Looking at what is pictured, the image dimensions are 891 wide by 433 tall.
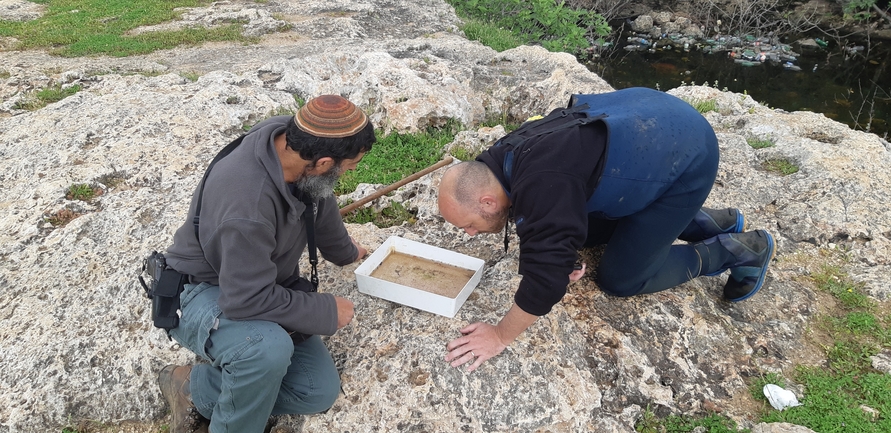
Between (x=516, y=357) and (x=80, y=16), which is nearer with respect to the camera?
(x=516, y=357)

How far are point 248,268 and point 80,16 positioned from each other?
15599 mm

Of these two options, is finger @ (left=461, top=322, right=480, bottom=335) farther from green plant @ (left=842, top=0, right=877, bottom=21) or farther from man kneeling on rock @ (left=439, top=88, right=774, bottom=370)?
green plant @ (left=842, top=0, right=877, bottom=21)

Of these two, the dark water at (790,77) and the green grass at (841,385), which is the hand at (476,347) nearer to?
the green grass at (841,385)

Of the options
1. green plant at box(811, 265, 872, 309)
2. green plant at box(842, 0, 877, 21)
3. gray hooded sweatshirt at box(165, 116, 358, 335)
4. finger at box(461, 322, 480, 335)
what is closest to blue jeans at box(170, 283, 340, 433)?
gray hooded sweatshirt at box(165, 116, 358, 335)

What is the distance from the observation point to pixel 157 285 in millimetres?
2885

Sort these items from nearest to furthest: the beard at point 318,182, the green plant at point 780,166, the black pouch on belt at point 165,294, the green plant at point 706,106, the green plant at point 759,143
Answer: the beard at point 318,182 → the black pouch on belt at point 165,294 → the green plant at point 780,166 → the green plant at point 759,143 → the green plant at point 706,106

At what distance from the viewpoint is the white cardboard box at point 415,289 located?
3.20m

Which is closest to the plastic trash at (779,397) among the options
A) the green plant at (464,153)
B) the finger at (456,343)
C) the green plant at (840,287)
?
the green plant at (840,287)

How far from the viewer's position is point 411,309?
132 inches

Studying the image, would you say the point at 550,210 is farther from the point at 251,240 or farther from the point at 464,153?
the point at 464,153

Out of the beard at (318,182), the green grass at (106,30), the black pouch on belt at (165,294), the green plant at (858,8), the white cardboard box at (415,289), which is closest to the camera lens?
the beard at (318,182)

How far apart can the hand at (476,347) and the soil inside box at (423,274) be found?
1.55 feet

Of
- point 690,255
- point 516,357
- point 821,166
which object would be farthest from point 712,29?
point 516,357

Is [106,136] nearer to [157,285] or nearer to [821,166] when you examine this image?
[157,285]
